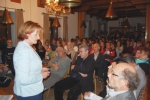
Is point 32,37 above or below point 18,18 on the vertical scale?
below

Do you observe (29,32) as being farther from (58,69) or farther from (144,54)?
(144,54)

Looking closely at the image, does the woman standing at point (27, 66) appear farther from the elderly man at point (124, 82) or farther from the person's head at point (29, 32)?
the elderly man at point (124, 82)

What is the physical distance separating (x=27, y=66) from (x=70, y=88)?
68.7 inches

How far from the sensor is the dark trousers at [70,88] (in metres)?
3.00

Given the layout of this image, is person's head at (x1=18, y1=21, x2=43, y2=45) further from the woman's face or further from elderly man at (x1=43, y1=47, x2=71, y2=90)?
elderly man at (x1=43, y1=47, x2=71, y2=90)

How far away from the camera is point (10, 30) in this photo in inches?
275

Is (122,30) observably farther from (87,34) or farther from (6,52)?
(6,52)

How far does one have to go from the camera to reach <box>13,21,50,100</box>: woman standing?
1489 mm

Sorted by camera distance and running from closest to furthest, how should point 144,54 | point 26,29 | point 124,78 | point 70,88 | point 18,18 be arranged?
1. point 124,78
2. point 26,29
3. point 144,54
4. point 70,88
5. point 18,18

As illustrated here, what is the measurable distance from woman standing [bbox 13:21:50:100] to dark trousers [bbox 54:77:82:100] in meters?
1.36

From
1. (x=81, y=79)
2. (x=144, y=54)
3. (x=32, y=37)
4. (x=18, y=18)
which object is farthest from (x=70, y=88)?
(x=18, y=18)

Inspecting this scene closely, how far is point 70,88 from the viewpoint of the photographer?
310 cm

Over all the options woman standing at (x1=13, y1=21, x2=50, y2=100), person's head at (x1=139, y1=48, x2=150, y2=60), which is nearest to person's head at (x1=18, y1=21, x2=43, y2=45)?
woman standing at (x1=13, y1=21, x2=50, y2=100)

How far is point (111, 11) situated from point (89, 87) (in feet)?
7.72
